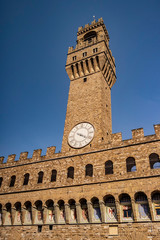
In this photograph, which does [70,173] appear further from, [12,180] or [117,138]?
[12,180]

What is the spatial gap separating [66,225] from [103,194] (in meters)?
4.01

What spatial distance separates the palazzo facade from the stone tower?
125 millimetres

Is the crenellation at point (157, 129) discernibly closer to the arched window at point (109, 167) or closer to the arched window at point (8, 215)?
the arched window at point (109, 167)

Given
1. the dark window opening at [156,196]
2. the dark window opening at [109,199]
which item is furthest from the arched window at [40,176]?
the dark window opening at [156,196]

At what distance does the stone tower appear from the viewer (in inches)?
849

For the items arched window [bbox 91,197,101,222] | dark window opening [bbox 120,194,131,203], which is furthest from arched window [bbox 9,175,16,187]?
dark window opening [bbox 120,194,131,203]

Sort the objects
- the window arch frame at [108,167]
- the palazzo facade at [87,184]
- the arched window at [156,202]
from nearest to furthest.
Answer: the arched window at [156,202] → the palazzo facade at [87,184] → the window arch frame at [108,167]

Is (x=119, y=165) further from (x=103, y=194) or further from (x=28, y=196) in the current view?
(x=28, y=196)

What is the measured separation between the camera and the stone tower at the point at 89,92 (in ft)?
70.7

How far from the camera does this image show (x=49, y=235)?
17406 millimetres

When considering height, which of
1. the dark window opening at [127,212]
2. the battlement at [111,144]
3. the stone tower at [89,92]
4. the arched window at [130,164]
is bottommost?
the dark window opening at [127,212]

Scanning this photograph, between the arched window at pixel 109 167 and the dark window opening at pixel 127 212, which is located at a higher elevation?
the arched window at pixel 109 167

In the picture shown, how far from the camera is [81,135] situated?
852 inches

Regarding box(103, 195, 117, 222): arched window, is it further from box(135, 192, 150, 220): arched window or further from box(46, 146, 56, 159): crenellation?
box(46, 146, 56, 159): crenellation
